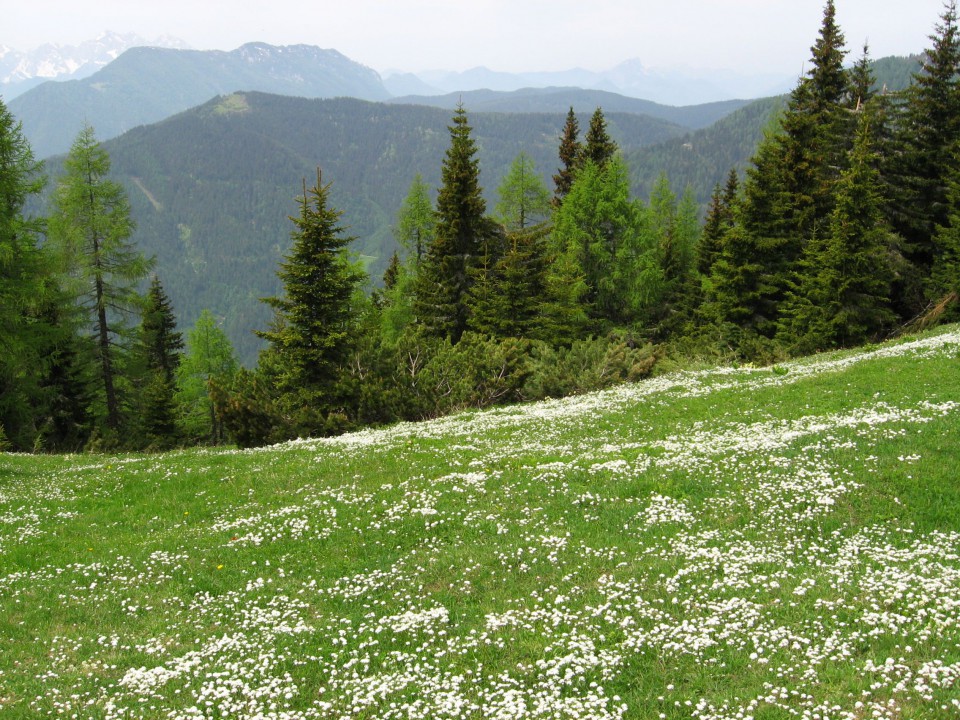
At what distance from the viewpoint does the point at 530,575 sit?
40.1 feet

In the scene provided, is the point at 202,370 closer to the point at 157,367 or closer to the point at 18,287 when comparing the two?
the point at 157,367

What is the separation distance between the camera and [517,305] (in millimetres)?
42812

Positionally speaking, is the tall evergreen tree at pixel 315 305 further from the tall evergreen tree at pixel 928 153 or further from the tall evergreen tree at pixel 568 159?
the tall evergreen tree at pixel 568 159

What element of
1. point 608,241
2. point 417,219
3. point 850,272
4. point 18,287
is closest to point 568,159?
point 417,219

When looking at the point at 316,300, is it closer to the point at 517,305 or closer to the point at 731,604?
the point at 517,305

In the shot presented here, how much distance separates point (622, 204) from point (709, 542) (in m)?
42.1

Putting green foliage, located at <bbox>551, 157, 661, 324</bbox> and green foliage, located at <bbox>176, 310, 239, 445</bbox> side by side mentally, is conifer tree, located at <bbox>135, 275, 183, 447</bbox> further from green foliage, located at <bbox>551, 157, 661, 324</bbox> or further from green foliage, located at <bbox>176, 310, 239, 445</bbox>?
green foliage, located at <bbox>551, 157, 661, 324</bbox>

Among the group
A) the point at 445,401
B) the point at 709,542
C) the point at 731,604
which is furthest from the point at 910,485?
the point at 445,401

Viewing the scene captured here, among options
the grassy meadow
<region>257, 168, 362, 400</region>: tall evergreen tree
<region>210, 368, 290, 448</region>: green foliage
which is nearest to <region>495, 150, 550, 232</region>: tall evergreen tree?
<region>257, 168, 362, 400</region>: tall evergreen tree

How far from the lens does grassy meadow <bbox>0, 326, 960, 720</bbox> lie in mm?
8664

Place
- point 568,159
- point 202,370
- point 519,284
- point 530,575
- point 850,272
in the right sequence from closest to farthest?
point 530,575, point 850,272, point 519,284, point 202,370, point 568,159

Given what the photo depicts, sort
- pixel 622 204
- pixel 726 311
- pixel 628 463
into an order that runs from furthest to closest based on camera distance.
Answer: pixel 622 204
pixel 726 311
pixel 628 463

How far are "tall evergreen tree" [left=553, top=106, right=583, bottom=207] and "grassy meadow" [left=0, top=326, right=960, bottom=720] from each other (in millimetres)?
48203

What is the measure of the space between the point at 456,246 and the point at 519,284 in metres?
6.01
